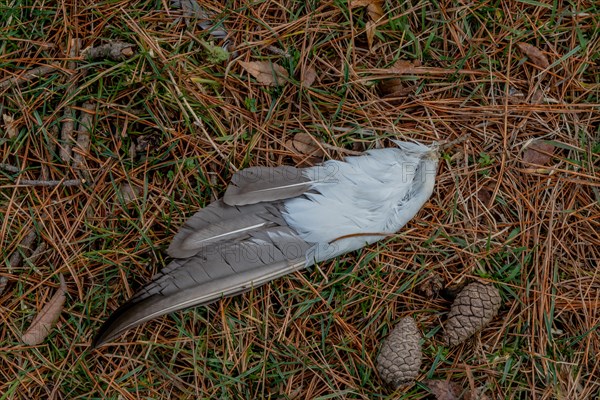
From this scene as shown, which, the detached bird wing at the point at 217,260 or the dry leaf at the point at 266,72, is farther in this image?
the dry leaf at the point at 266,72

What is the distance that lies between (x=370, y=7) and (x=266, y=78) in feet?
2.08

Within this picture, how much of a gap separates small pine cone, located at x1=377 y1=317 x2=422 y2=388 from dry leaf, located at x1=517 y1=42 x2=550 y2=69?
1.45m

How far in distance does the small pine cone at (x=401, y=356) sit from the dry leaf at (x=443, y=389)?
0.10 metres

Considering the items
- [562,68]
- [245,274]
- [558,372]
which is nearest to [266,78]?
[245,274]

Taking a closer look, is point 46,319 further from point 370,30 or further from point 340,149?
point 370,30

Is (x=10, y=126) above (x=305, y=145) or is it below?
above

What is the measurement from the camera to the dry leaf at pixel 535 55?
9.58ft

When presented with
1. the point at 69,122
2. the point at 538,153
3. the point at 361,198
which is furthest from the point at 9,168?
the point at 538,153

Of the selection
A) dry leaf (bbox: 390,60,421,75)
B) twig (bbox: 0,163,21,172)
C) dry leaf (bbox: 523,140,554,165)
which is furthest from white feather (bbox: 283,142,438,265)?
twig (bbox: 0,163,21,172)

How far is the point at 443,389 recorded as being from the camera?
9.00ft

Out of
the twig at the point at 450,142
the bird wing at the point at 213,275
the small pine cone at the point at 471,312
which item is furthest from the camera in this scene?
the twig at the point at 450,142

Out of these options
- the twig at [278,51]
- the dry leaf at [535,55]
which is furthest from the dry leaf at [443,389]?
the twig at [278,51]

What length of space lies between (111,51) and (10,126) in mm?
622

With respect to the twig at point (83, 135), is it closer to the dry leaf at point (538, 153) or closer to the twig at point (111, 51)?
the twig at point (111, 51)
